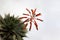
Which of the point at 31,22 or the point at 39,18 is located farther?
the point at 39,18

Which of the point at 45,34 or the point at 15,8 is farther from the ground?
the point at 15,8

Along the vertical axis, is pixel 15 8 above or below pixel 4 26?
above

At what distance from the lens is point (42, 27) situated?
4.96 m

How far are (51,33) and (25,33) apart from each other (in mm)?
456

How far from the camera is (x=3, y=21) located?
15.4 ft

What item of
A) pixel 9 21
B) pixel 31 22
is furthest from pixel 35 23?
pixel 9 21

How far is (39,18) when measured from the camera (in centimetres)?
500

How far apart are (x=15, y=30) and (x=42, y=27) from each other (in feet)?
1.75

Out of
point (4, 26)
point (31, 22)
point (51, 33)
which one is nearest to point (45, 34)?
point (51, 33)

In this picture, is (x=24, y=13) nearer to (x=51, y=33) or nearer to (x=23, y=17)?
(x=23, y=17)

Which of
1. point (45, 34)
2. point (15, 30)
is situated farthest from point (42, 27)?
point (15, 30)

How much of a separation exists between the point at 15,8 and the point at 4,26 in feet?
1.76

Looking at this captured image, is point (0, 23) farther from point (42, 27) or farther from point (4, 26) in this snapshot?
point (42, 27)

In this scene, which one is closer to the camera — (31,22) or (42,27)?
(31,22)
